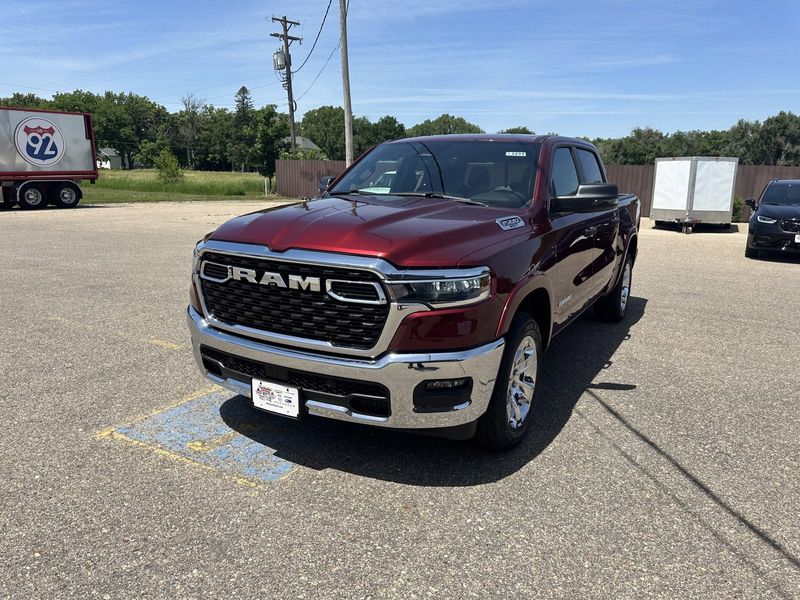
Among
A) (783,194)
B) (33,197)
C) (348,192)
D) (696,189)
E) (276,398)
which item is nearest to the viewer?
(276,398)

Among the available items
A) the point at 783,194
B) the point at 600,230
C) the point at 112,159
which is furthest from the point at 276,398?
the point at 112,159

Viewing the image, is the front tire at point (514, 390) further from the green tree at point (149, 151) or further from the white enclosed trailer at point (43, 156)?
the green tree at point (149, 151)

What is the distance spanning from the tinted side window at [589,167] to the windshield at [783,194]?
8.84 m

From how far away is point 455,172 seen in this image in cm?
455

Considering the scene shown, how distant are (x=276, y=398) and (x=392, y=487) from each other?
794 mm

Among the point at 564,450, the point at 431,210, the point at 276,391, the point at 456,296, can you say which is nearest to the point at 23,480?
the point at 276,391

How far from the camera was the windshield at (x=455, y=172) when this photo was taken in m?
4.35

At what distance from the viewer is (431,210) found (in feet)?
12.6

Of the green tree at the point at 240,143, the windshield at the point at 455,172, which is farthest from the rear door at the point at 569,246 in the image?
the green tree at the point at 240,143

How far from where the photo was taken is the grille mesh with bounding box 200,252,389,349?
303 centimetres

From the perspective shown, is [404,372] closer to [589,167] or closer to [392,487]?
[392,487]

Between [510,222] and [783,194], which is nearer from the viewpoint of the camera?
[510,222]

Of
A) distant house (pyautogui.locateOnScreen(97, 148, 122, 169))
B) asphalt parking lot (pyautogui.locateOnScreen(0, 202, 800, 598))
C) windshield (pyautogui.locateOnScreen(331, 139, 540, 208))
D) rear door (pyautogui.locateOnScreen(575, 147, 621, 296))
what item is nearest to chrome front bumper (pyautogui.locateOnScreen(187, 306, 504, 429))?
asphalt parking lot (pyautogui.locateOnScreen(0, 202, 800, 598))

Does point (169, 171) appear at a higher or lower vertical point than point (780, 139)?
lower
